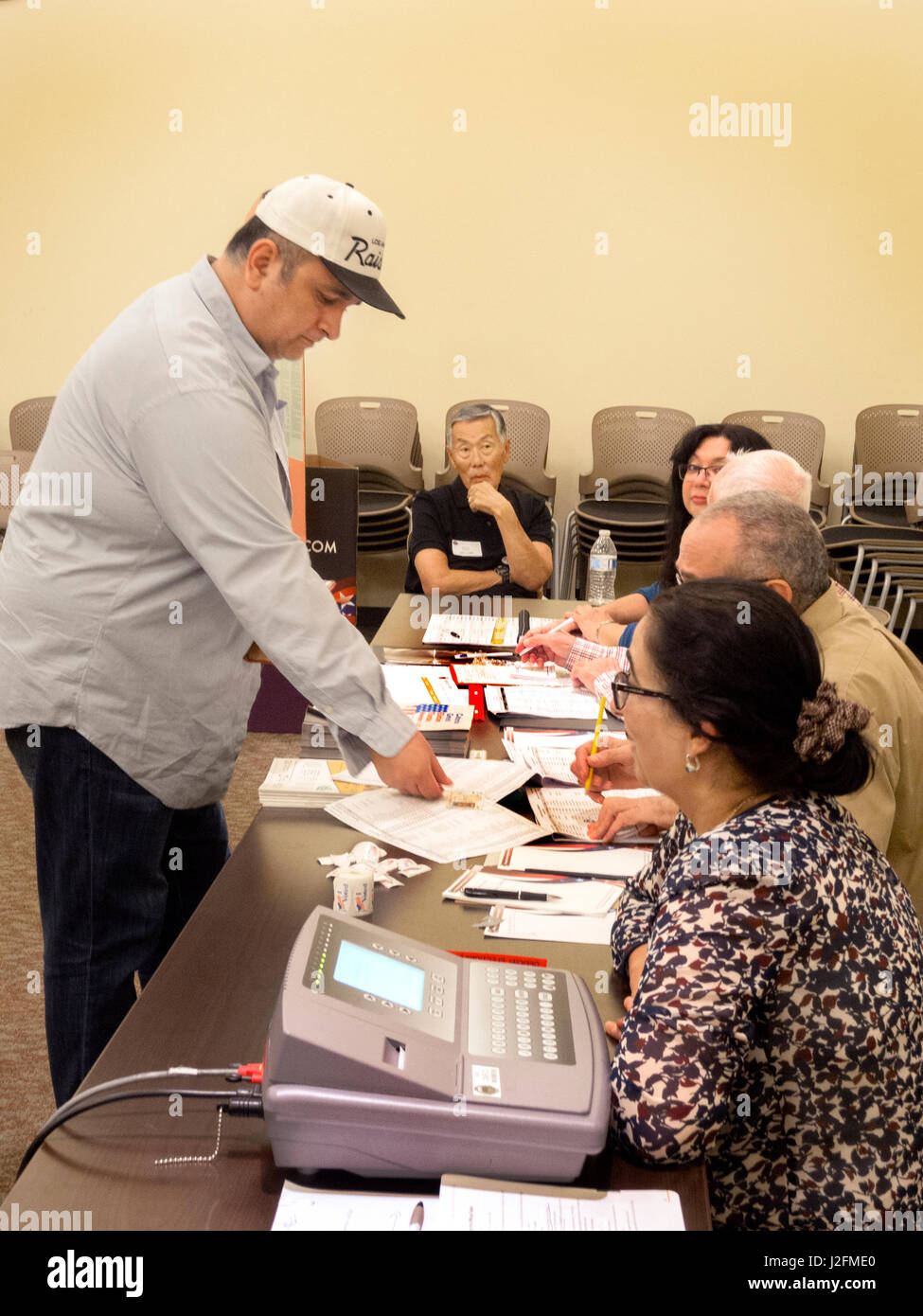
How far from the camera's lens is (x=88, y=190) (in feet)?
20.8

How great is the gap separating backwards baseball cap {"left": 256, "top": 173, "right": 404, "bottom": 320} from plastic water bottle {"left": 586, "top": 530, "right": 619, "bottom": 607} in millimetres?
3021

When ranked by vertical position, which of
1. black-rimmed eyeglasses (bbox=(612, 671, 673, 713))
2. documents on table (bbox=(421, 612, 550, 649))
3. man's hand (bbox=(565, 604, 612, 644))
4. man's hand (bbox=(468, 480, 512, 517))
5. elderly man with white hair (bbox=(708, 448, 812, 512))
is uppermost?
elderly man with white hair (bbox=(708, 448, 812, 512))

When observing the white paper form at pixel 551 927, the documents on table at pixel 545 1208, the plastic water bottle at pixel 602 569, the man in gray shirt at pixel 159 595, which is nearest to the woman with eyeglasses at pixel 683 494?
the man in gray shirt at pixel 159 595

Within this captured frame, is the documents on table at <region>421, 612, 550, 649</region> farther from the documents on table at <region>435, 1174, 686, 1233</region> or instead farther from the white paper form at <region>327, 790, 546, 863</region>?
the documents on table at <region>435, 1174, 686, 1233</region>

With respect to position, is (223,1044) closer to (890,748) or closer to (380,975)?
(380,975)

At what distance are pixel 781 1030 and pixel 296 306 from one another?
124 centimetres

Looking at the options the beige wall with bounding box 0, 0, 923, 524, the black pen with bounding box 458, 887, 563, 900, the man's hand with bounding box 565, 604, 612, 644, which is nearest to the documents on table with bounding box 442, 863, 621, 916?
the black pen with bounding box 458, 887, 563, 900

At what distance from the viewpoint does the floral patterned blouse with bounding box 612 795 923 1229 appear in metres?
1.04

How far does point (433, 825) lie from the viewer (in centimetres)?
183

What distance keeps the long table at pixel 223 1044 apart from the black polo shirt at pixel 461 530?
7.35 feet

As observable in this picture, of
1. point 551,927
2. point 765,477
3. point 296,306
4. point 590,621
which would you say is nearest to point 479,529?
point 590,621

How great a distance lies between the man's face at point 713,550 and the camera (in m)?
1.84
